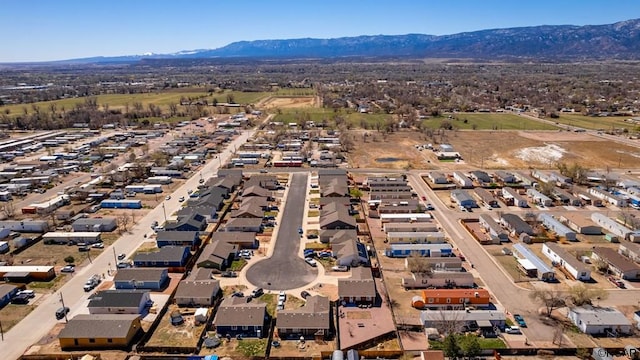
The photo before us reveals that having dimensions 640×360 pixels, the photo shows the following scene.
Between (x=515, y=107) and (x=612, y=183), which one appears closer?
(x=612, y=183)

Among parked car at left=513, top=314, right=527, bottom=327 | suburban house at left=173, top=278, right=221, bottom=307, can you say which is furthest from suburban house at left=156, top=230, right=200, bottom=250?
parked car at left=513, top=314, right=527, bottom=327

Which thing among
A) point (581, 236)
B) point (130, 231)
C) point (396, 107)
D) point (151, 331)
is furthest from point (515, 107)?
point (151, 331)

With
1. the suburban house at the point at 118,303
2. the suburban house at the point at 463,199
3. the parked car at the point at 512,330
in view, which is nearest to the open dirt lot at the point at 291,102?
the suburban house at the point at 463,199

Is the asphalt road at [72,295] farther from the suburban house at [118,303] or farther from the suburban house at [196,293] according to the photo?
the suburban house at [196,293]

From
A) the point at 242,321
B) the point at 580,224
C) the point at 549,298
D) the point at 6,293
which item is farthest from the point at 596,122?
the point at 6,293

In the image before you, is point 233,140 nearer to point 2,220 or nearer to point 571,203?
point 2,220

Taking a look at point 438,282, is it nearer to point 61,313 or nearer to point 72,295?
point 61,313
